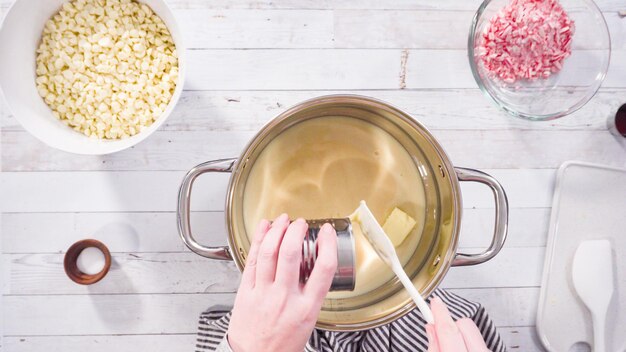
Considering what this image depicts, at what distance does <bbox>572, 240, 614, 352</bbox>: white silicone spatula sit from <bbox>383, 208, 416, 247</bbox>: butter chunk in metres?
0.33

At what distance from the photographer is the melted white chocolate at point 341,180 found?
758 millimetres

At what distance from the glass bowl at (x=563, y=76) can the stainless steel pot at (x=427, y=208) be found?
19 centimetres

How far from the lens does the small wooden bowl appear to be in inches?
31.8

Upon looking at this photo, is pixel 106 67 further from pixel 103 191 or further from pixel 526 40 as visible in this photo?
pixel 526 40

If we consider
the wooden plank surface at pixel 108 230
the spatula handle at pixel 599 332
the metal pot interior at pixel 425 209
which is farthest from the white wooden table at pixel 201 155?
the spatula handle at pixel 599 332

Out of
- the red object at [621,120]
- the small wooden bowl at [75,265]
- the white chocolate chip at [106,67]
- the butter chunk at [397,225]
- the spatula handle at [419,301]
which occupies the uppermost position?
the red object at [621,120]

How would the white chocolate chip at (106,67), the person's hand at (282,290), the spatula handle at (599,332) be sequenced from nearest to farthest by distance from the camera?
the person's hand at (282,290) < the white chocolate chip at (106,67) < the spatula handle at (599,332)

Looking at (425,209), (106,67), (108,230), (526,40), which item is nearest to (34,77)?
(106,67)

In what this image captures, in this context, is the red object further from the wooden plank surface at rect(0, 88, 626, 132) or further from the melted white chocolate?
the melted white chocolate

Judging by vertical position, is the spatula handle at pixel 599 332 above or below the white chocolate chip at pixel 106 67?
below

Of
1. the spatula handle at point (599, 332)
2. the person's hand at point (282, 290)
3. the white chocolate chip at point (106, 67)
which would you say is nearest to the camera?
the person's hand at point (282, 290)

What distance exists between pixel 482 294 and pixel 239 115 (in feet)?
1.73

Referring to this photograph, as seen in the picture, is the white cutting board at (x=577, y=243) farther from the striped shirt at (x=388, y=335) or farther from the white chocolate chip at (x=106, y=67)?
the white chocolate chip at (x=106, y=67)

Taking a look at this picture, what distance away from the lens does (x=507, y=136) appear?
2.84 feet
